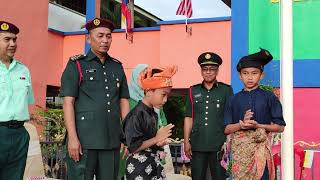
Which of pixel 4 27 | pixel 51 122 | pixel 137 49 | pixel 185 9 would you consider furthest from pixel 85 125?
pixel 137 49

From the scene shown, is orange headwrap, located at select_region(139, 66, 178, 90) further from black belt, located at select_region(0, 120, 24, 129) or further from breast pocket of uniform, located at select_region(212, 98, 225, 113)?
breast pocket of uniform, located at select_region(212, 98, 225, 113)

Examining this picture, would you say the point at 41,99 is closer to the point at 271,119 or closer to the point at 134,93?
the point at 134,93

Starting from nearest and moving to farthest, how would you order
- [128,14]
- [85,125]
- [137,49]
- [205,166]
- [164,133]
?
[164,133], [85,125], [205,166], [137,49], [128,14]

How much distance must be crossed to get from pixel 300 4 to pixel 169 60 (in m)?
3.00

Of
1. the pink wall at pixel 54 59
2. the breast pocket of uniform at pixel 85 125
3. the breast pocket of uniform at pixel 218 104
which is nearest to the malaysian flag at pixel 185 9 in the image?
the pink wall at pixel 54 59

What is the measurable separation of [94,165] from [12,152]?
2.22 ft

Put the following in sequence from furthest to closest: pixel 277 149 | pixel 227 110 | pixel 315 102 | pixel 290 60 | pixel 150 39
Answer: pixel 150 39 < pixel 315 102 < pixel 277 149 < pixel 227 110 < pixel 290 60

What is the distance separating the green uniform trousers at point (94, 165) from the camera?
349 centimetres

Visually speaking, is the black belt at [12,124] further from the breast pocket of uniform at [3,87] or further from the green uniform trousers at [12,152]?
the breast pocket of uniform at [3,87]

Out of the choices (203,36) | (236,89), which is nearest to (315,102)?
(236,89)

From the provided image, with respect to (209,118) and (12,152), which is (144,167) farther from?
(209,118)

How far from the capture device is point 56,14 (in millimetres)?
11820

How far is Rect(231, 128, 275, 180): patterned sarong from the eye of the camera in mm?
3373

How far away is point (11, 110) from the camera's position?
3576 millimetres
